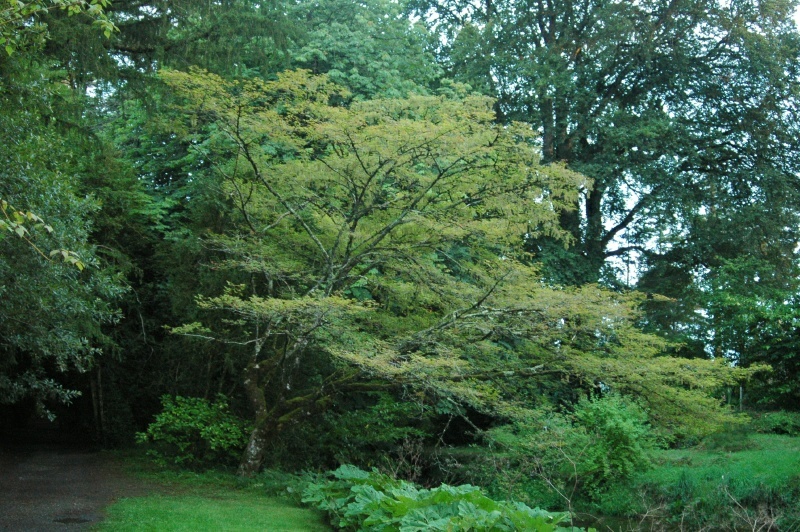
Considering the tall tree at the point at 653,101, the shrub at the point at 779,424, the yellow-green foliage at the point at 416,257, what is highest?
the tall tree at the point at 653,101

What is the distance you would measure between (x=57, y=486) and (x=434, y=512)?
6.82 m

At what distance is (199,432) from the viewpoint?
13.7 m

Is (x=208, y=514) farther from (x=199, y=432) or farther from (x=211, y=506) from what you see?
(x=199, y=432)

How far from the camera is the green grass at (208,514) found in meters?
8.03

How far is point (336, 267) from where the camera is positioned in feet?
38.5

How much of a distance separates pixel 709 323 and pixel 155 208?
13119mm

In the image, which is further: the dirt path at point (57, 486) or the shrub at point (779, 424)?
the shrub at point (779, 424)

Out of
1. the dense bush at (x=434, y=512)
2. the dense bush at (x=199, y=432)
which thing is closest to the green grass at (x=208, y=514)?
the dense bush at (x=434, y=512)

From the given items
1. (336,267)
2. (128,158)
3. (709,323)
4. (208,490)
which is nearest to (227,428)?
(208,490)

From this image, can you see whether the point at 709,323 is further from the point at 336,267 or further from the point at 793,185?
the point at 336,267

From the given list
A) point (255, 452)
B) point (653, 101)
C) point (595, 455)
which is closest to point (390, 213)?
point (255, 452)

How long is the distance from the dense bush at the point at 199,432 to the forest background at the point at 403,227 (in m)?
0.12

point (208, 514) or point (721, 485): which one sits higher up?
point (721, 485)

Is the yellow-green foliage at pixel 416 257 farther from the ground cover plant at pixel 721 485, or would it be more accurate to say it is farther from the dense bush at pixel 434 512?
the dense bush at pixel 434 512
